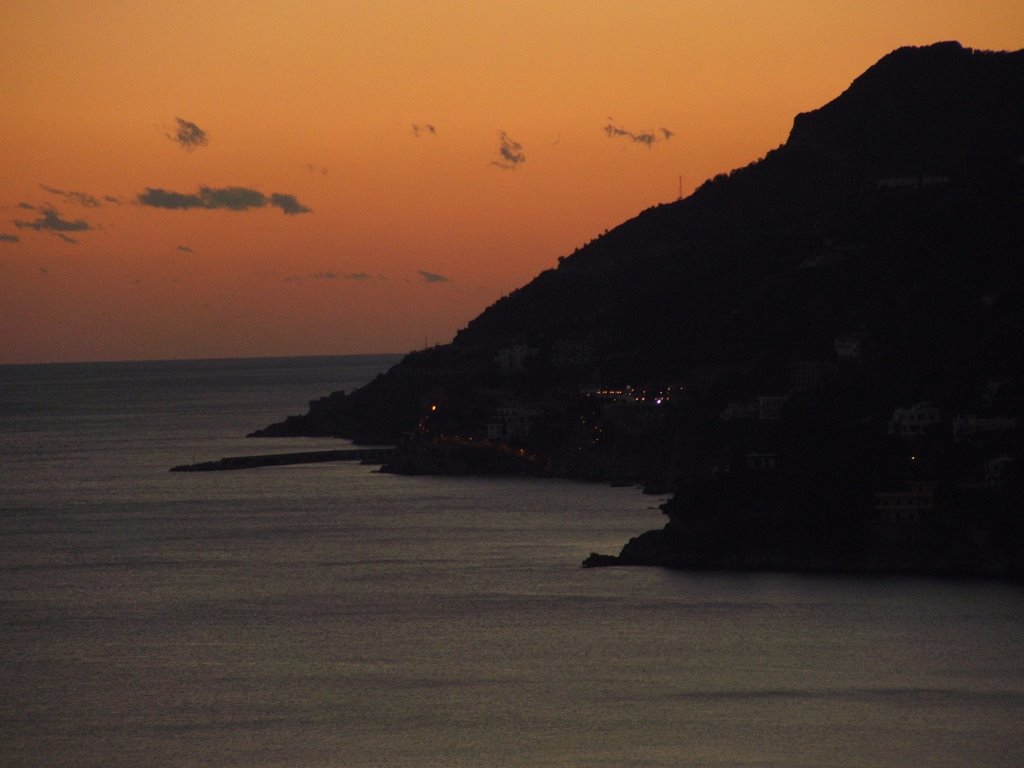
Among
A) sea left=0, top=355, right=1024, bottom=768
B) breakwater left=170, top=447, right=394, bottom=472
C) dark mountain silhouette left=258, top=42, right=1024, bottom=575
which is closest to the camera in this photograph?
sea left=0, top=355, right=1024, bottom=768

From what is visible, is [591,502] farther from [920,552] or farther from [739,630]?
[739,630]

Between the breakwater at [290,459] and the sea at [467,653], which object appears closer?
the sea at [467,653]

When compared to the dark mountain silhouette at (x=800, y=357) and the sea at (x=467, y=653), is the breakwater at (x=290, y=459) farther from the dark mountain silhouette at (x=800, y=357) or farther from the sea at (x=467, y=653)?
the sea at (x=467, y=653)

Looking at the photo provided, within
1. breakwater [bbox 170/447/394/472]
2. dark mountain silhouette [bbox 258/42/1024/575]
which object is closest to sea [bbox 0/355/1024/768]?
dark mountain silhouette [bbox 258/42/1024/575]

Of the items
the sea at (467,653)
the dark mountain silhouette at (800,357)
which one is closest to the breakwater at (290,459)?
the dark mountain silhouette at (800,357)

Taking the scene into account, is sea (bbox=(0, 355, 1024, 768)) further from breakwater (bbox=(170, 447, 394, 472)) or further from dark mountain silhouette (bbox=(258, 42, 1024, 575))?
breakwater (bbox=(170, 447, 394, 472))

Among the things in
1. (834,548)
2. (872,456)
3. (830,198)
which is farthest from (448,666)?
(830,198)

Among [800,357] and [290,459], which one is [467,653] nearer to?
[800,357]
